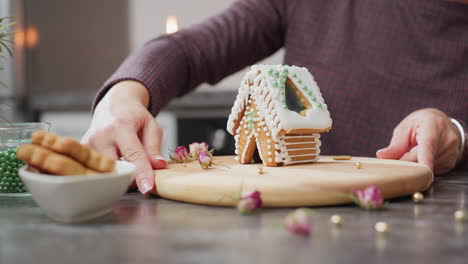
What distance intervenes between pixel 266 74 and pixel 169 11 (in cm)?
233

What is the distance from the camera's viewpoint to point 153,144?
105 centimetres

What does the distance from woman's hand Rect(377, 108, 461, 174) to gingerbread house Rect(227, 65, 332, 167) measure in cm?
24

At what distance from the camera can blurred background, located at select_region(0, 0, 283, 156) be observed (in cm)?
280

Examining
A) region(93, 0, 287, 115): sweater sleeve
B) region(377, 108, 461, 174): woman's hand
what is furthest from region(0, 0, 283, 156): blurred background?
region(377, 108, 461, 174): woman's hand

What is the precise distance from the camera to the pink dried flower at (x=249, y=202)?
74 cm

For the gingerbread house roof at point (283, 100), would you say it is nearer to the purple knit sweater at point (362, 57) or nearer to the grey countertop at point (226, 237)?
the grey countertop at point (226, 237)

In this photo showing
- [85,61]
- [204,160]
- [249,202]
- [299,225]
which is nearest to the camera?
[299,225]

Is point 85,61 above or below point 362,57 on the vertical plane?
below

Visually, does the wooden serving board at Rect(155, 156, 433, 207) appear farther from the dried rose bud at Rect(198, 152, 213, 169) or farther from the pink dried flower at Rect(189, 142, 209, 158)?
the pink dried flower at Rect(189, 142, 209, 158)

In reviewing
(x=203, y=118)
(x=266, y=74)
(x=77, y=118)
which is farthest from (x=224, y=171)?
(x=77, y=118)

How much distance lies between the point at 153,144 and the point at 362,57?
903 mm

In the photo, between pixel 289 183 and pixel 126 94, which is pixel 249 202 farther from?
pixel 126 94

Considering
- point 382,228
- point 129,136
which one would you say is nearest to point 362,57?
point 129,136

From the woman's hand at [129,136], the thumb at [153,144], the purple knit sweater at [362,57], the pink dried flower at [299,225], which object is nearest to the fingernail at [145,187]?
the woman's hand at [129,136]
